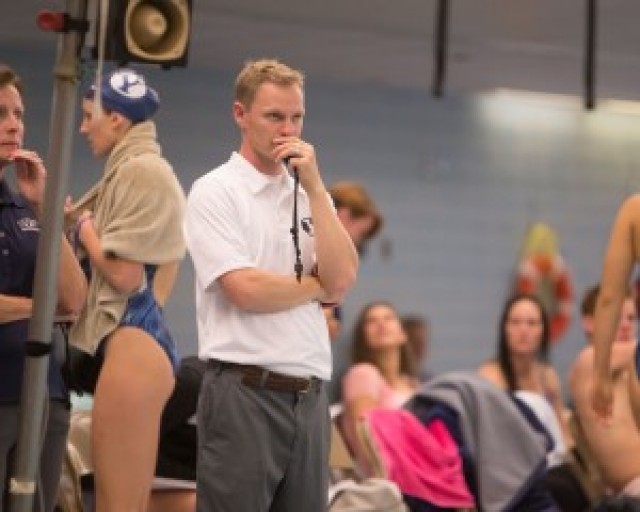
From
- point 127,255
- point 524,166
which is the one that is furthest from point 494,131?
point 127,255

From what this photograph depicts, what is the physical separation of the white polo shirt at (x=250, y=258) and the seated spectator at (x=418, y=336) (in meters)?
5.51

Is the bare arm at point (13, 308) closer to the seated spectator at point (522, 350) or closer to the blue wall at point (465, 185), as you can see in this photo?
the seated spectator at point (522, 350)

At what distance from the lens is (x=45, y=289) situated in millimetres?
3650

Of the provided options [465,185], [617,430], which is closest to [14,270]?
[617,430]

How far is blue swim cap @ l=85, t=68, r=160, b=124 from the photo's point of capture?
4.83m

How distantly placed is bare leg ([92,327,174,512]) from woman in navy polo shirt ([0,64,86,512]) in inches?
15.7

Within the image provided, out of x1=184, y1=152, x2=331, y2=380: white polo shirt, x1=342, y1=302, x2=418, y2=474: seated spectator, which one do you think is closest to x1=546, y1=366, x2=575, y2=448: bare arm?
x1=342, y1=302, x2=418, y2=474: seated spectator

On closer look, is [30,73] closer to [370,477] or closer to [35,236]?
[370,477]

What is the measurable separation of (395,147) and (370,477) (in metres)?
3.85

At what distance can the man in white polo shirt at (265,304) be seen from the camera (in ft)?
12.8

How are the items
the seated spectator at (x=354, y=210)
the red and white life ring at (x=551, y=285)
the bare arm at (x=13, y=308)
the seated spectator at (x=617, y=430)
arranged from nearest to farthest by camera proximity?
the bare arm at (x=13, y=308)
the seated spectator at (x=617, y=430)
the seated spectator at (x=354, y=210)
the red and white life ring at (x=551, y=285)

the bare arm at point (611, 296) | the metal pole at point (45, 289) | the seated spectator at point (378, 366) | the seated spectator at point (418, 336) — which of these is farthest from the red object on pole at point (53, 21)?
the seated spectator at point (418, 336)

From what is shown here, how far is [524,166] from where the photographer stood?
417 inches

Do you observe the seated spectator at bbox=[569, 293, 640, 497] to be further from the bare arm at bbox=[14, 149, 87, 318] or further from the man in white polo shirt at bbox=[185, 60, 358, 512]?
the bare arm at bbox=[14, 149, 87, 318]
